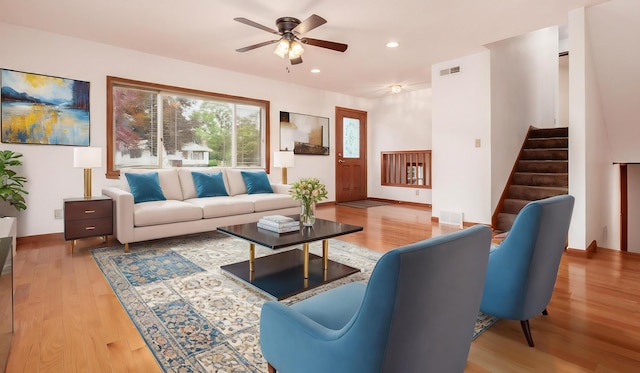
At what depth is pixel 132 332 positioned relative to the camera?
1.87m

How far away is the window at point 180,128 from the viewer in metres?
4.55

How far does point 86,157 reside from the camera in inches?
142

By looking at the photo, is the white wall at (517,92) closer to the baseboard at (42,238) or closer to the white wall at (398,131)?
the white wall at (398,131)

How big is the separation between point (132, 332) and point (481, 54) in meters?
5.22

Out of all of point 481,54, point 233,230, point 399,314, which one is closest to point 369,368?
point 399,314

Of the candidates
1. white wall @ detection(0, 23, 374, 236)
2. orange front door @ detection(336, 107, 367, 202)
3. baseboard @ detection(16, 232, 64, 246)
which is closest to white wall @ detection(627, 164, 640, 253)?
orange front door @ detection(336, 107, 367, 202)

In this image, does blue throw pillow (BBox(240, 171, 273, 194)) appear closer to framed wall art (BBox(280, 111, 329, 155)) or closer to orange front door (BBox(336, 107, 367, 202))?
framed wall art (BBox(280, 111, 329, 155))

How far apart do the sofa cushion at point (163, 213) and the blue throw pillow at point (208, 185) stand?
53 centimetres

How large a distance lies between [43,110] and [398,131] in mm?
6257

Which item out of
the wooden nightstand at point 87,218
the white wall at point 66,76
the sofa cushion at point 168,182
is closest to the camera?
the wooden nightstand at point 87,218

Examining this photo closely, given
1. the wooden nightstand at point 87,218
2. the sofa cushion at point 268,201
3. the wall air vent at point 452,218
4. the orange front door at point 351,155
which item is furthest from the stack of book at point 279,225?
the orange front door at point 351,155

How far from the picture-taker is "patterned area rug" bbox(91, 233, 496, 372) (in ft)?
5.42

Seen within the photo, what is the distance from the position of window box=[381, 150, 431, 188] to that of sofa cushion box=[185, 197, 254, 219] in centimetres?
416

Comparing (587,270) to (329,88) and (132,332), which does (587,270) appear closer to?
(132,332)
